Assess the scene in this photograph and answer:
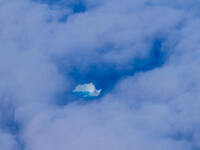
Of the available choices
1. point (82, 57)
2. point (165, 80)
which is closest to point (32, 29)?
point (82, 57)

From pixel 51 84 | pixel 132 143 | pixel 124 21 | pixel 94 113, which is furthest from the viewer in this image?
pixel 124 21

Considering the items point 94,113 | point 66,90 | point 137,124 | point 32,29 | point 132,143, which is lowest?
point 132,143

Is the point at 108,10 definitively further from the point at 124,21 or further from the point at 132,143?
the point at 132,143

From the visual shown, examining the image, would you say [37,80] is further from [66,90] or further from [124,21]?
[124,21]

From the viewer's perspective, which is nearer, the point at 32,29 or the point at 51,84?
the point at 51,84

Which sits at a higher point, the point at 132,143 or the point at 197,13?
the point at 197,13

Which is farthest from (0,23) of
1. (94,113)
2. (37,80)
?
(94,113)

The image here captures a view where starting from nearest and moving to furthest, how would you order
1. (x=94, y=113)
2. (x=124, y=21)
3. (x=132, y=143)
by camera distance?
(x=132, y=143), (x=94, y=113), (x=124, y=21)
